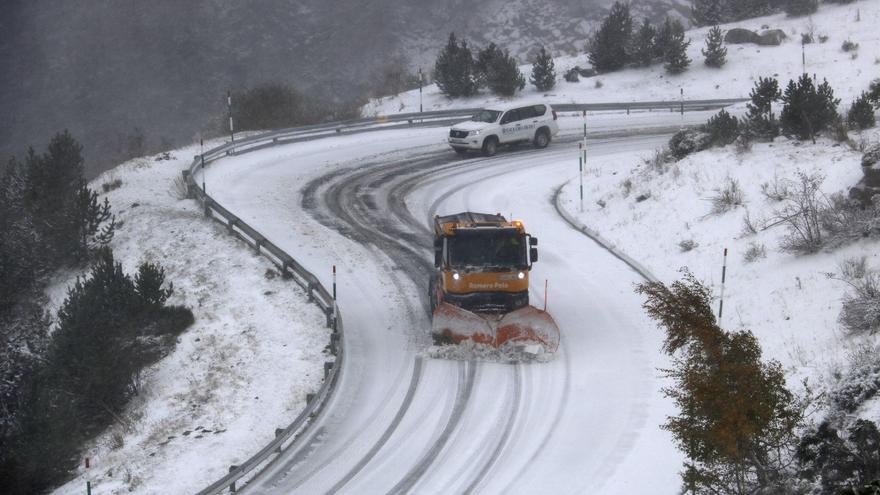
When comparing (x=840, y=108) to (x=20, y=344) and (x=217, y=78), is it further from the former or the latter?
(x=217, y=78)

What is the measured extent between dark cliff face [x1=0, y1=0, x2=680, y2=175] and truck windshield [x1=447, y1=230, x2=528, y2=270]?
5570 cm

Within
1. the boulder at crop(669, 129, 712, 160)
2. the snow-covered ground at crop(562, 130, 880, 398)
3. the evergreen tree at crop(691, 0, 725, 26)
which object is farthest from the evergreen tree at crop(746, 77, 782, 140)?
the evergreen tree at crop(691, 0, 725, 26)

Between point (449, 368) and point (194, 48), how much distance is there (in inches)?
2812

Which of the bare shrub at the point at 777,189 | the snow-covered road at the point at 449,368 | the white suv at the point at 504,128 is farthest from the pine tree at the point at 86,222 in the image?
the bare shrub at the point at 777,189

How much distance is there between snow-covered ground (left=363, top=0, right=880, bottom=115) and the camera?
37.2 metres

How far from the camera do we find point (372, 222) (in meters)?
24.3

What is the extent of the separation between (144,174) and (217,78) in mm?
49584

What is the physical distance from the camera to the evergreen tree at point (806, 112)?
2170 cm

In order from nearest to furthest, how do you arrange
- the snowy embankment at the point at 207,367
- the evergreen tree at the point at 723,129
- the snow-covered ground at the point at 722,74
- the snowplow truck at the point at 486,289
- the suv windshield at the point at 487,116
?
1. the snowy embankment at the point at 207,367
2. the snowplow truck at the point at 486,289
3. the evergreen tree at the point at 723,129
4. the suv windshield at the point at 487,116
5. the snow-covered ground at the point at 722,74

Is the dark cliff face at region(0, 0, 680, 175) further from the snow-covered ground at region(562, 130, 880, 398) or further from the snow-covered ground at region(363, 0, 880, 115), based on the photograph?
the snow-covered ground at region(562, 130, 880, 398)

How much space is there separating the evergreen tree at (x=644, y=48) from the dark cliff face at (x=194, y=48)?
33.4 meters

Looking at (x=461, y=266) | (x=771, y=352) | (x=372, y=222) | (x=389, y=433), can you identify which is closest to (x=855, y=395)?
(x=771, y=352)

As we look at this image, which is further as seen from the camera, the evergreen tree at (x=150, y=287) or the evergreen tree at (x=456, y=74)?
the evergreen tree at (x=456, y=74)

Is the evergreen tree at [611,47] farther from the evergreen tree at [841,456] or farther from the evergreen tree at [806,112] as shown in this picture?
the evergreen tree at [841,456]
